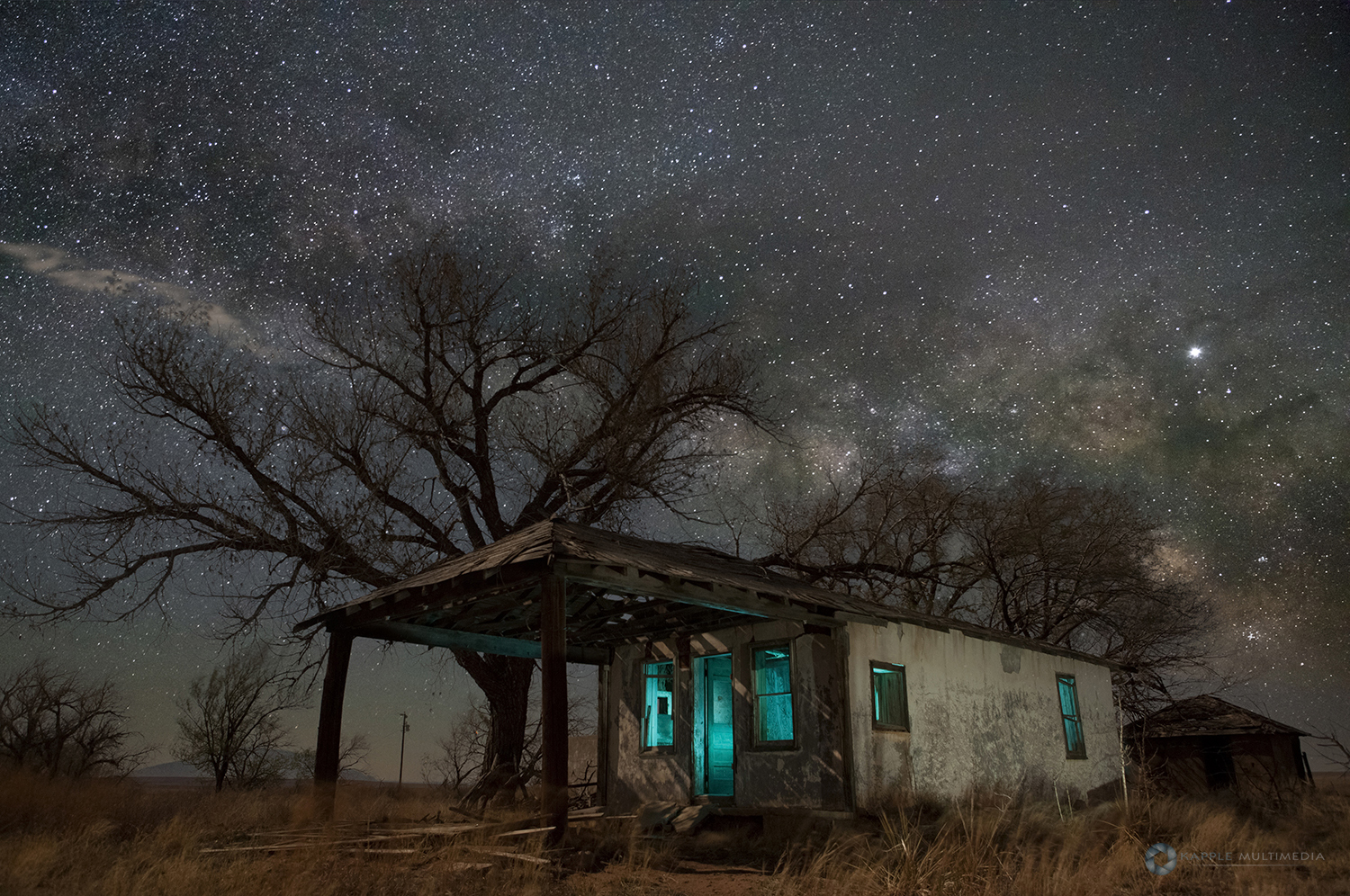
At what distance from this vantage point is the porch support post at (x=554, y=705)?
858cm

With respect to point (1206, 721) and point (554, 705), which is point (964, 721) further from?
point (1206, 721)

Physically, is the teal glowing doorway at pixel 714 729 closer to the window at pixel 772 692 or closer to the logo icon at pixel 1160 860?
the window at pixel 772 692

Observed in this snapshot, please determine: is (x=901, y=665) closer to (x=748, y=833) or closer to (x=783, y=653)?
(x=783, y=653)

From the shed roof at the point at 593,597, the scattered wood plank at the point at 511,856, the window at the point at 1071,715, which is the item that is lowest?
the scattered wood plank at the point at 511,856

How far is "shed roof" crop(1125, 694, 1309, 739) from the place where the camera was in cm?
2552

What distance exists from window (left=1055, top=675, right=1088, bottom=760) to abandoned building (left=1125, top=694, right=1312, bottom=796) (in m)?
8.79

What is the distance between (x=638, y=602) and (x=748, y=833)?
3.74 meters

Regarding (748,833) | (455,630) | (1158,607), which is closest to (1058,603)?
(1158,607)

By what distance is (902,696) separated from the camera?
12961 millimetres

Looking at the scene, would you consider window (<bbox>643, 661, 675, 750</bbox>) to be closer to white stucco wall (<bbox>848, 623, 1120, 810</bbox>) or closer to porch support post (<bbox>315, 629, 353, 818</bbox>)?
white stucco wall (<bbox>848, 623, 1120, 810</bbox>)

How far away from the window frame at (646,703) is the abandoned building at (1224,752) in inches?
655

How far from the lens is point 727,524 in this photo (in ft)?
63.1

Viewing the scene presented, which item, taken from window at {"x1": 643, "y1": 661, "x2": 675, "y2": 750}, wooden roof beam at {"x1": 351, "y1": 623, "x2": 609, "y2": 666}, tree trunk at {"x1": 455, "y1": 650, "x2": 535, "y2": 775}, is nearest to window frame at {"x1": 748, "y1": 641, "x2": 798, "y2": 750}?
window at {"x1": 643, "y1": 661, "x2": 675, "y2": 750}

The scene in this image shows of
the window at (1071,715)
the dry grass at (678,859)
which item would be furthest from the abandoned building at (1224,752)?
the dry grass at (678,859)
